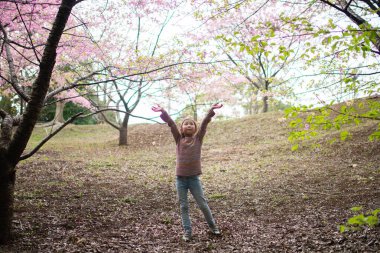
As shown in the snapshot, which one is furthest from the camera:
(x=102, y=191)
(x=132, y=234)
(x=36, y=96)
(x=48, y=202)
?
(x=102, y=191)

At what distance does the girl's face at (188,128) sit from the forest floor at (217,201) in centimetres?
152

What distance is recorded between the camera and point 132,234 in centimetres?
465

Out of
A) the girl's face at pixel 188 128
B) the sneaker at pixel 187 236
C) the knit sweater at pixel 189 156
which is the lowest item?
the sneaker at pixel 187 236

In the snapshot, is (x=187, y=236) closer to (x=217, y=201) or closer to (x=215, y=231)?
(x=215, y=231)

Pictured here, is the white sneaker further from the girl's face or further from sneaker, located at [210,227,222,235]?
Result: the girl's face

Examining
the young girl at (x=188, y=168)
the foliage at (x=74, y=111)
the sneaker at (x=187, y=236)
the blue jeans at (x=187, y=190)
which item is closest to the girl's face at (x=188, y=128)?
the young girl at (x=188, y=168)

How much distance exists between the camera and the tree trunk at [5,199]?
393 cm

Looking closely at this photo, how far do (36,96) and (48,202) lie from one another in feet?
9.24

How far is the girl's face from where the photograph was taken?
441cm

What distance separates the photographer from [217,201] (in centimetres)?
655

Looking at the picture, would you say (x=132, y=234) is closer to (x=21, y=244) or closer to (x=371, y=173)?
(x=21, y=244)

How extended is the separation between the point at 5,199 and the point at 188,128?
2.53 metres

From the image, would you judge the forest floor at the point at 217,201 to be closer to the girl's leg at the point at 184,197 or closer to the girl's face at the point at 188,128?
Answer: the girl's leg at the point at 184,197

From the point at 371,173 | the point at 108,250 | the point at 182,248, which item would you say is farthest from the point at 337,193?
the point at 108,250
